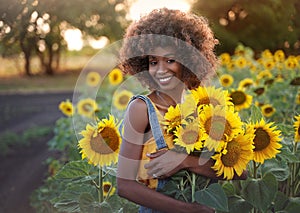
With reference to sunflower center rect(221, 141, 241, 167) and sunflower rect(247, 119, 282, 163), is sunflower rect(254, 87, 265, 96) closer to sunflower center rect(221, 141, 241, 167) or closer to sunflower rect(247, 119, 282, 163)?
sunflower rect(247, 119, 282, 163)

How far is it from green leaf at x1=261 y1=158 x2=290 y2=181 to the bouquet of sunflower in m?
0.48

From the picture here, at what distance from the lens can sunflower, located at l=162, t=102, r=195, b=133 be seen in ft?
5.25

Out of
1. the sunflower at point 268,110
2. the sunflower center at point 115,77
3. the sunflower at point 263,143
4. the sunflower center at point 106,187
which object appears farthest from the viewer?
the sunflower center at point 115,77

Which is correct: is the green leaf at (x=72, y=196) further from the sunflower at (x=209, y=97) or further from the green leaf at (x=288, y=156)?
the green leaf at (x=288, y=156)

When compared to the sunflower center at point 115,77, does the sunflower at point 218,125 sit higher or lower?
lower

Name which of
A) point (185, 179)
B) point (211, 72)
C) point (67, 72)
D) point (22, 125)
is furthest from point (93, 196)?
point (67, 72)

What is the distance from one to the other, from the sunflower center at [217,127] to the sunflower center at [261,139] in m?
0.28

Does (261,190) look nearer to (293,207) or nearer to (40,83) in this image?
(293,207)

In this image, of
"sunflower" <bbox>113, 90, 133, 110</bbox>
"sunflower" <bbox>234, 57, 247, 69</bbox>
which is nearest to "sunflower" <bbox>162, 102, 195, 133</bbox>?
"sunflower" <bbox>113, 90, 133, 110</bbox>

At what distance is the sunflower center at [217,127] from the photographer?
1601mm

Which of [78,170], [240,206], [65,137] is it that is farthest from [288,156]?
[65,137]

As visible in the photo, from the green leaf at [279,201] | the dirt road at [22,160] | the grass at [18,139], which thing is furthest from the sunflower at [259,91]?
the grass at [18,139]

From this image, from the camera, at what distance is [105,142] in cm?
200

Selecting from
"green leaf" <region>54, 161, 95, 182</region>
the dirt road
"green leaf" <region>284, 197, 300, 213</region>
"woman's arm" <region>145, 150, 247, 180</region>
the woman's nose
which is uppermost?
the woman's nose
